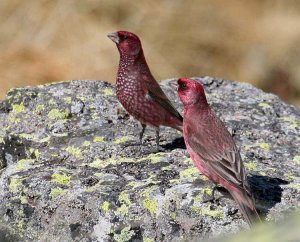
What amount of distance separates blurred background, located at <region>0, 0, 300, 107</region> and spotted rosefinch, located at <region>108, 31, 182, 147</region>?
16.1ft

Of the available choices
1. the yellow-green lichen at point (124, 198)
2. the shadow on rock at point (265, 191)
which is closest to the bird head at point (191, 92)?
the shadow on rock at point (265, 191)

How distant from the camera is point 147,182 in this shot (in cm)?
641

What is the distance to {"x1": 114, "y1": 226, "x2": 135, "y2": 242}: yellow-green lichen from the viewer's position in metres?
5.90

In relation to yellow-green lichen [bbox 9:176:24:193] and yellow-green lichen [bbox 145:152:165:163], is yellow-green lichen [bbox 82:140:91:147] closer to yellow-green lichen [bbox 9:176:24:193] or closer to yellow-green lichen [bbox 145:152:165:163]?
yellow-green lichen [bbox 145:152:165:163]

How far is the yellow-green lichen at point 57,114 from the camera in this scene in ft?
24.6

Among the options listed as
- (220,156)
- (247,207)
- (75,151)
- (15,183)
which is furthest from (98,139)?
(247,207)

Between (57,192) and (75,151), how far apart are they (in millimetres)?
831

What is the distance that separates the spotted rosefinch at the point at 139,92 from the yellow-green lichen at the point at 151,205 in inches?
47.2

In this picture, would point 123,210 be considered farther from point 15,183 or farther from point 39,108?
point 39,108

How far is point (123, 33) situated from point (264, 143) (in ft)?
4.62

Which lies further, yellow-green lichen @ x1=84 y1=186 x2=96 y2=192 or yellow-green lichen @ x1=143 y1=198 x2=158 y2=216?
yellow-green lichen @ x1=84 y1=186 x2=96 y2=192

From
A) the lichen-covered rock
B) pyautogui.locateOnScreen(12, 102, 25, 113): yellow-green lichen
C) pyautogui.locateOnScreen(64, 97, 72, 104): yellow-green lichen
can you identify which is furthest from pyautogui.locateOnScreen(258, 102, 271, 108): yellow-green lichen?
pyautogui.locateOnScreen(12, 102, 25, 113): yellow-green lichen

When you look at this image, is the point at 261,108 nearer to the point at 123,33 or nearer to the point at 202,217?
the point at 123,33

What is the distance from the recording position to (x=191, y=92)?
698 cm
